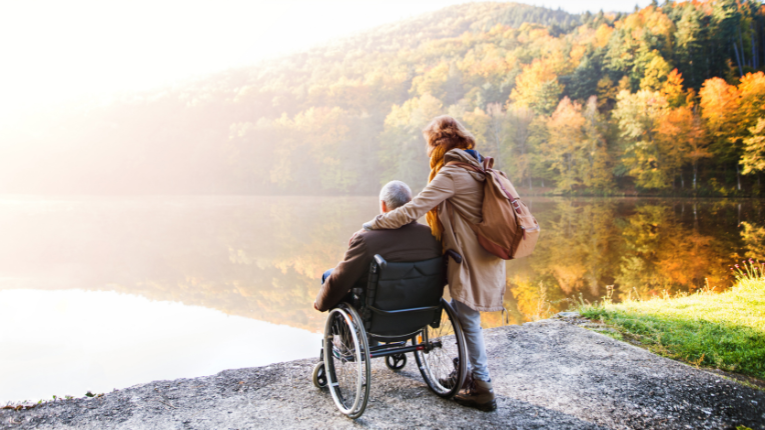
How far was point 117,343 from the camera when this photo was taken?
934cm

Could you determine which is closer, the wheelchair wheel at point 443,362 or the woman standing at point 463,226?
the woman standing at point 463,226

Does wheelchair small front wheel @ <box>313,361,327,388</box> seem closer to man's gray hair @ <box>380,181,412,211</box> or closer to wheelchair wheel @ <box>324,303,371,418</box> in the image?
wheelchair wheel @ <box>324,303,371,418</box>

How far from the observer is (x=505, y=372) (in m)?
3.27

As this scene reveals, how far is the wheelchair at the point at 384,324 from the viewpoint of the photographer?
2404 mm

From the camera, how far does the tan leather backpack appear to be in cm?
239

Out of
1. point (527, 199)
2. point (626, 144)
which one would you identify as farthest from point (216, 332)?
point (626, 144)

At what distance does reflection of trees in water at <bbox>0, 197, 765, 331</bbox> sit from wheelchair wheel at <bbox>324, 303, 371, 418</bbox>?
4.70m

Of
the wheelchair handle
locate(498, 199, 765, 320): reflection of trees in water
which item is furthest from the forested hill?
the wheelchair handle

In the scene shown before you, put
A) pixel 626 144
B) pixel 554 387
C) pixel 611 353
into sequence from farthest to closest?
1. pixel 626 144
2. pixel 611 353
3. pixel 554 387

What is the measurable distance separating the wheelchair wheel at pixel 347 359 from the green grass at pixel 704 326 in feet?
8.40

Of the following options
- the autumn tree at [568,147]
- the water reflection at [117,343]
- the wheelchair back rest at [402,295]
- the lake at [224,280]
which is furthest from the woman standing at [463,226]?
the autumn tree at [568,147]

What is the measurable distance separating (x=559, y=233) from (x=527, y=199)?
17.8m

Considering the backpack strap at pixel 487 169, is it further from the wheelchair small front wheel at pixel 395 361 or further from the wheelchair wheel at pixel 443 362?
the wheelchair small front wheel at pixel 395 361

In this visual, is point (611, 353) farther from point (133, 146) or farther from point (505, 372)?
point (133, 146)
